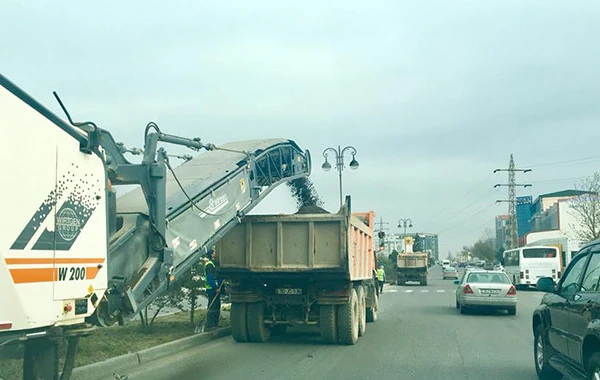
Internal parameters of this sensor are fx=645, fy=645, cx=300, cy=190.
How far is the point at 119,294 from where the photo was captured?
7.12m

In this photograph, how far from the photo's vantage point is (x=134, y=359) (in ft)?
33.5

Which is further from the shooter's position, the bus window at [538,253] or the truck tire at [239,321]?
the bus window at [538,253]

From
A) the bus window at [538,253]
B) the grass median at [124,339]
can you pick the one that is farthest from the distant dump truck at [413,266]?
the grass median at [124,339]

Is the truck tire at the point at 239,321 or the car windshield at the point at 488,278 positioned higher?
the car windshield at the point at 488,278

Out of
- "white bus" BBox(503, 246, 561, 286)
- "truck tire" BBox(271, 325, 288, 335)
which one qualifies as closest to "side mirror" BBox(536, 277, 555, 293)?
"truck tire" BBox(271, 325, 288, 335)

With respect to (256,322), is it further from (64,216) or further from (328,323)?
(64,216)

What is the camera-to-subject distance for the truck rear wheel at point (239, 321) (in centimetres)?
1316

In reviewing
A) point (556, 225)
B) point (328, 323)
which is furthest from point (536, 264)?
point (556, 225)

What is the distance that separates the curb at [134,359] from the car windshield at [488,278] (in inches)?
407

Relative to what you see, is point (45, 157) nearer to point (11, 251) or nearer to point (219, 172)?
point (11, 251)

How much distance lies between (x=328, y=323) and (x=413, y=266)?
3912 cm

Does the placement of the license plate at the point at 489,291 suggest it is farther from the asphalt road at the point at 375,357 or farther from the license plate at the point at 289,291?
the license plate at the point at 289,291

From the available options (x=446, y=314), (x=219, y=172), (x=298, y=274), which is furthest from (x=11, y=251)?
(x=446, y=314)

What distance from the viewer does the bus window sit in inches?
1670
